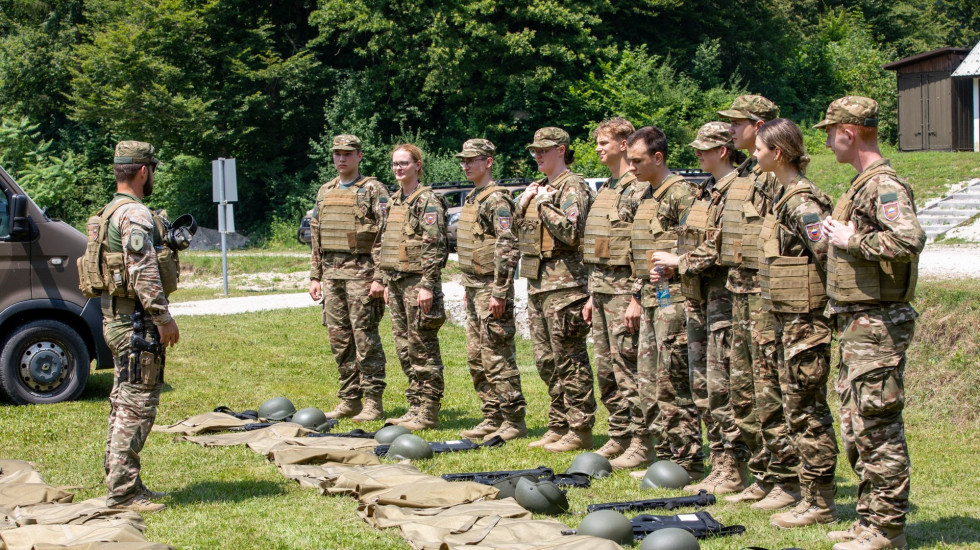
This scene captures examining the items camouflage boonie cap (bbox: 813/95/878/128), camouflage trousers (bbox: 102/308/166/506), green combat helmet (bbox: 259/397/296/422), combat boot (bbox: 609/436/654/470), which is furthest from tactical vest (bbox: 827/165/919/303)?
green combat helmet (bbox: 259/397/296/422)

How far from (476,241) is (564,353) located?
1.25 m

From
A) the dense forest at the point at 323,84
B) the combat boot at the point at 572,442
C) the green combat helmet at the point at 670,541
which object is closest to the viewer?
the green combat helmet at the point at 670,541

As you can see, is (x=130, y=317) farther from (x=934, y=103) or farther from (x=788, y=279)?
(x=934, y=103)

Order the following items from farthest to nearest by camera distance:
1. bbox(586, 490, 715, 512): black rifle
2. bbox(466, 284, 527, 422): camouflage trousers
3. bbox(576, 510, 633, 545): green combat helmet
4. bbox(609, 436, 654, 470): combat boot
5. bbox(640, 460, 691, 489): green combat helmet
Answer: bbox(466, 284, 527, 422): camouflage trousers
bbox(609, 436, 654, 470): combat boot
bbox(640, 460, 691, 489): green combat helmet
bbox(586, 490, 715, 512): black rifle
bbox(576, 510, 633, 545): green combat helmet

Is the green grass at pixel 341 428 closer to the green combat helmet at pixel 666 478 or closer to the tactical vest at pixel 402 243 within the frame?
the green combat helmet at pixel 666 478

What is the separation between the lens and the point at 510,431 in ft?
28.6

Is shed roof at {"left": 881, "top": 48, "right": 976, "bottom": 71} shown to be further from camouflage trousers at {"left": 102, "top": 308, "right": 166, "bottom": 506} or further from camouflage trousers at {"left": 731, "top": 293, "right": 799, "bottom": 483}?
camouflage trousers at {"left": 102, "top": 308, "right": 166, "bottom": 506}

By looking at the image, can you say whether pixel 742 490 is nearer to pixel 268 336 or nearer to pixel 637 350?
pixel 637 350

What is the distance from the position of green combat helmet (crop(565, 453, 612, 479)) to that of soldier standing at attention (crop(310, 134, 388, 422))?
9.70 feet

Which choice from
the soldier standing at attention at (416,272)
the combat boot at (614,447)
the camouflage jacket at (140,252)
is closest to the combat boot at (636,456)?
the combat boot at (614,447)

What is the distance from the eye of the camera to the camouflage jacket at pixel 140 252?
6.53 m

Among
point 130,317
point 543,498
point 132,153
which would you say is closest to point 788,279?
point 543,498

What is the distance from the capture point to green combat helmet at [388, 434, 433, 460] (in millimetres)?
7883

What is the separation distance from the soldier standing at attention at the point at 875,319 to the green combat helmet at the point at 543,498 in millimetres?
1680
